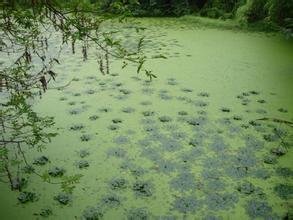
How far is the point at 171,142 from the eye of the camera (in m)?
3.05

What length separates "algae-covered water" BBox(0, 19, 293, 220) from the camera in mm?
2281

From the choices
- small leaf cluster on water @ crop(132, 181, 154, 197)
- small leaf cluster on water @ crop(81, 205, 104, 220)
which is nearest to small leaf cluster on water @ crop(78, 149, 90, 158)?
small leaf cluster on water @ crop(132, 181, 154, 197)

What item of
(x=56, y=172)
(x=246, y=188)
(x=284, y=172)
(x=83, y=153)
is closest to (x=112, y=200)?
(x=56, y=172)

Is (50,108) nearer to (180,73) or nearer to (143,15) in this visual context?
(180,73)

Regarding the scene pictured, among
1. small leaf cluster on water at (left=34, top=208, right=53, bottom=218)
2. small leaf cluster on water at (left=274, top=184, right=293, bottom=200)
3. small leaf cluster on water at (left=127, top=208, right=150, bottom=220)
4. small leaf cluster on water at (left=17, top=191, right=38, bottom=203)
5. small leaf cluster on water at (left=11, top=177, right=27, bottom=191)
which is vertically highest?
small leaf cluster on water at (left=11, top=177, right=27, bottom=191)

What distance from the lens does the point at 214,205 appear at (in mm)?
2293

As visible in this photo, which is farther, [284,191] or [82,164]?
[82,164]

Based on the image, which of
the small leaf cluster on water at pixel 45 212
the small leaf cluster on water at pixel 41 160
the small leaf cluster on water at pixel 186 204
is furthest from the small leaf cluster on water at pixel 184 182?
the small leaf cluster on water at pixel 41 160

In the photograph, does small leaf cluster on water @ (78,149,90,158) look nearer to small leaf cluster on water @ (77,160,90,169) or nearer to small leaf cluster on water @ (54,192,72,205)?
small leaf cluster on water @ (77,160,90,169)

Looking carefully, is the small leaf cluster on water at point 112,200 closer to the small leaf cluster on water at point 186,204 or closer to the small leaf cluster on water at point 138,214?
the small leaf cluster on water at point 138,214

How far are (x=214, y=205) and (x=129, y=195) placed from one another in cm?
52

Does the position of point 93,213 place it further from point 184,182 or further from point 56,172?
point 184,182

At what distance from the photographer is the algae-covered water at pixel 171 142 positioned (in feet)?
7.48

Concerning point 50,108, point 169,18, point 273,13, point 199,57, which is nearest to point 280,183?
point 50,108
